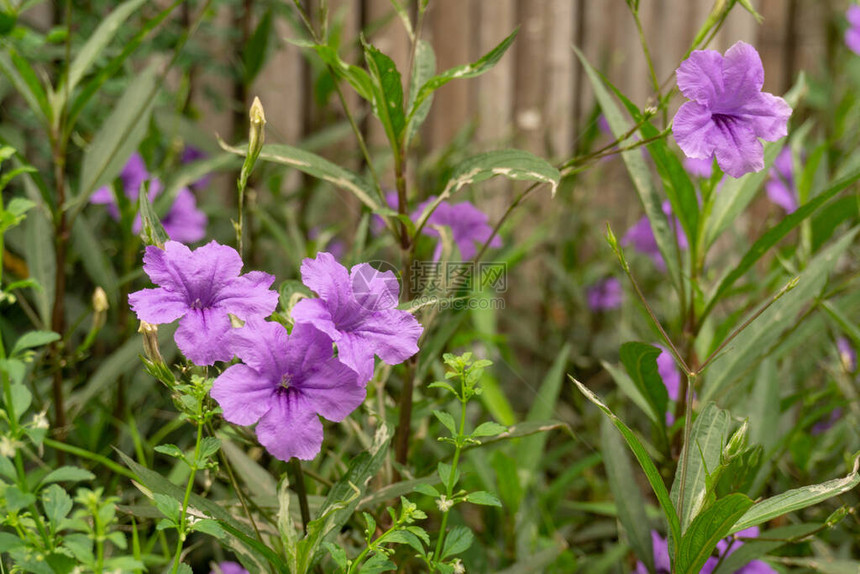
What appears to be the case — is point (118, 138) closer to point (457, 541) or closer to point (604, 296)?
point (457, 541)

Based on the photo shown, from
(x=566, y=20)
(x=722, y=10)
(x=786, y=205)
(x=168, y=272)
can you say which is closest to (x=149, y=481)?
(x=168, y=272)

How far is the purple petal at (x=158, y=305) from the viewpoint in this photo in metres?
0.57

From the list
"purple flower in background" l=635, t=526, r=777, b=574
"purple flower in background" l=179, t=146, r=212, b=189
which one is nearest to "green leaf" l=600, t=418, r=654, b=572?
"purple flower in background" l=635, t=526, r=777, b=574

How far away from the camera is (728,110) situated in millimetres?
681

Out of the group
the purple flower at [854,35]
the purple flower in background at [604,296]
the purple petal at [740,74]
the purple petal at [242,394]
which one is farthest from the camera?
the purple flower in background at [604,296]

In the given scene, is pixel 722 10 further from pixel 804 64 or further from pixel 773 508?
pixel 804 64

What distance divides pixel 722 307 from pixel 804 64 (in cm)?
101

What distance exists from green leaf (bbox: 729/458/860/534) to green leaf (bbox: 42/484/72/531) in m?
0.51

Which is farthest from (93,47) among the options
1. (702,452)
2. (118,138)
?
(702,452)

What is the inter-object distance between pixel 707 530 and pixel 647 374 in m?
0.22

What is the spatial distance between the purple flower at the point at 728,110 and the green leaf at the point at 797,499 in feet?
0.86

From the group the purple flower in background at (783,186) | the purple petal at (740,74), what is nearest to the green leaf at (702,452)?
the purple petal at (740,74)

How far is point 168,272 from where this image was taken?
1.97 ft

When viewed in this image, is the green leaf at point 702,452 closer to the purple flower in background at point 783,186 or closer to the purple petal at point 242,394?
the purple petal at point 242,394
